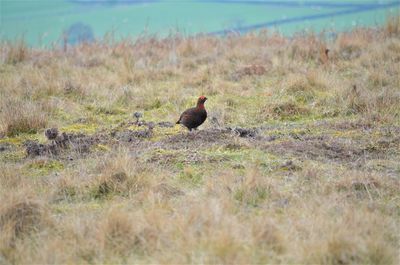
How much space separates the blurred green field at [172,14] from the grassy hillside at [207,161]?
1936 centimetres

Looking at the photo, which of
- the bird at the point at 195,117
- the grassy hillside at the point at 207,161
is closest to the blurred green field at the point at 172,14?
the grassy hillside at the point at 207,161

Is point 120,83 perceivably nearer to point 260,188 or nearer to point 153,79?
point 153,79

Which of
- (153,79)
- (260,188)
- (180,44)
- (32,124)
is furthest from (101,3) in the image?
(260,188)

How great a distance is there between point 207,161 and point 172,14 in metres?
35.6

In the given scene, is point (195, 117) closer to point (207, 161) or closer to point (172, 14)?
point (207, 161)

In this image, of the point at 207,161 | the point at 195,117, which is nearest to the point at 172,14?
the point at 195,117

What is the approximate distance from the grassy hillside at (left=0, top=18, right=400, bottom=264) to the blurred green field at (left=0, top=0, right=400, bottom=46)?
19.4 meters

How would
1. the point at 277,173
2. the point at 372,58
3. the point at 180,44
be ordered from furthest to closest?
the point at 180,44 < the point at 372,58 < the point at 277,173

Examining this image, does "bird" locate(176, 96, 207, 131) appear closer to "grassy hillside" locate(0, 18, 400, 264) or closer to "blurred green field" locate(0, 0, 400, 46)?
"grassy hillside" locate(0, 18, 400, 264)

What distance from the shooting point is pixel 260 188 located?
20.7 feet

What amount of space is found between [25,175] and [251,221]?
287cm

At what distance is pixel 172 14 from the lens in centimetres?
4222

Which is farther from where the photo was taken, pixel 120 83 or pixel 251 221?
pixel 120 83

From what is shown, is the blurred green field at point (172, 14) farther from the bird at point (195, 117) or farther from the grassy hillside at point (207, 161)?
the bird at point (195, 117)
